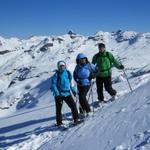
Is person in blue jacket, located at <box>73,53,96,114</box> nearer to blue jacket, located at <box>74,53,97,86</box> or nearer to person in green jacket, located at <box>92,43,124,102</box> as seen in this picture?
blue jacket, located at <box>74,53,97,86</box>

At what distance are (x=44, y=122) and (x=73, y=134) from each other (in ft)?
12.5

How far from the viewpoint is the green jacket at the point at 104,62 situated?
43.0 feet

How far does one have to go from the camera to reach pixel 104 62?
43.2ft

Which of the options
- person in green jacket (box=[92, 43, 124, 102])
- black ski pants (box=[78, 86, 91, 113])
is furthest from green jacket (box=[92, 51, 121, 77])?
black ski pants (box=[78, 86, 91, 113])

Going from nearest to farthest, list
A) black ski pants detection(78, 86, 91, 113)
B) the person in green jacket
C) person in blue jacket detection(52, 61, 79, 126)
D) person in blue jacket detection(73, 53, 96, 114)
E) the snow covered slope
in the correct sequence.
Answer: the snow covered slope < person in blue jacket detection(52, 61, 79, 126) < person in blue jacket detection(73, 53, 96, 114) < black ski pants detection(78, 86, 91, 113) < the person in green jacket

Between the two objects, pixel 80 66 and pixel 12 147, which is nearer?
pixel 12 147

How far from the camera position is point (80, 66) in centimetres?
1195

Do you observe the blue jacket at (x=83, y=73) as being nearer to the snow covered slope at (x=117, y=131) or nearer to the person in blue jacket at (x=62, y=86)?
the person in blue jacket at (x=62, y=86)

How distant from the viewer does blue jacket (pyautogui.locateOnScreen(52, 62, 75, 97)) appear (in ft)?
37.3

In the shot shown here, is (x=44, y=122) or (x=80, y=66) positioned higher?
(x=80, y=66)

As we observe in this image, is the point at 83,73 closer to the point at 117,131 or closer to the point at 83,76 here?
the point at 83,76

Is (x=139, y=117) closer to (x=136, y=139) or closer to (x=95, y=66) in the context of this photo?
(x=136, y=139)

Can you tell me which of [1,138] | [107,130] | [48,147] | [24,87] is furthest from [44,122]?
[24,87]

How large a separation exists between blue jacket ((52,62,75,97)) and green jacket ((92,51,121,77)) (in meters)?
1.98
